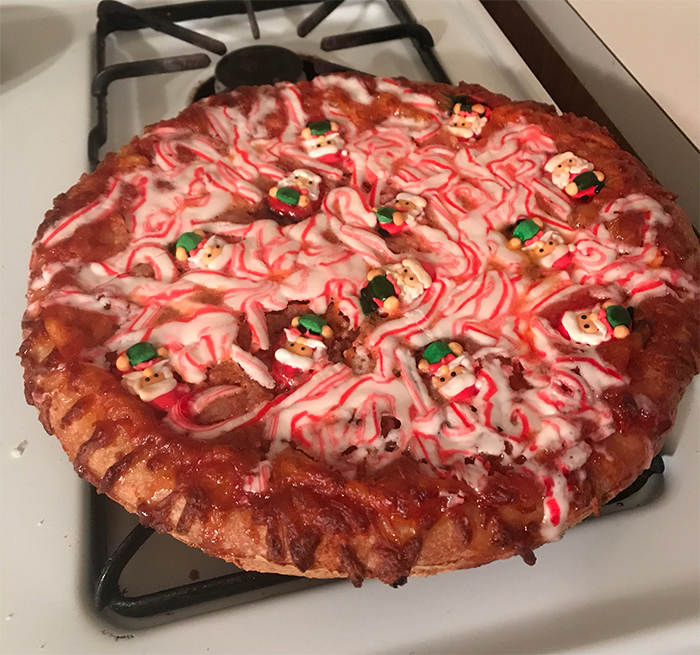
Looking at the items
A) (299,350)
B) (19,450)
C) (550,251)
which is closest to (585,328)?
(550,251)

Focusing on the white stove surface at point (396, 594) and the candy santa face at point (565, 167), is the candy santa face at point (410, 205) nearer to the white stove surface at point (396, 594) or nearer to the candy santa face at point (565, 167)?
the candy santa face at point (565, 167)

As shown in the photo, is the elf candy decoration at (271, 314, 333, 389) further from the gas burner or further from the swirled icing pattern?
the gas burner

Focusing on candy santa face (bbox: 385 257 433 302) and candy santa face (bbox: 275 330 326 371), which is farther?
candy santa face (bbox: 385 257 433 302)

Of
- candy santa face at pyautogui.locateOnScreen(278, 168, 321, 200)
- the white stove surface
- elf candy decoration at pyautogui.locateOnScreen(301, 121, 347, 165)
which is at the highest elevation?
elf candy decoration at pyautogui.locateOnScreen(301, 121, 347, 165)

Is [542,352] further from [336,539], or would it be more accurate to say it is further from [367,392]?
[336,539]

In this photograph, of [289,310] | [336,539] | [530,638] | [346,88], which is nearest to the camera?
[336,539]

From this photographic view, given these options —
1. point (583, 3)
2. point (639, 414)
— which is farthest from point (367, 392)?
point (583, 3)

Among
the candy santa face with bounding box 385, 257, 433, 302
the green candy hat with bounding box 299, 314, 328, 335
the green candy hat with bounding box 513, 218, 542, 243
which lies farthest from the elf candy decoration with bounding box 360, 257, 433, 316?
the green candy hat with bounding box 513, 218, 542, 243
